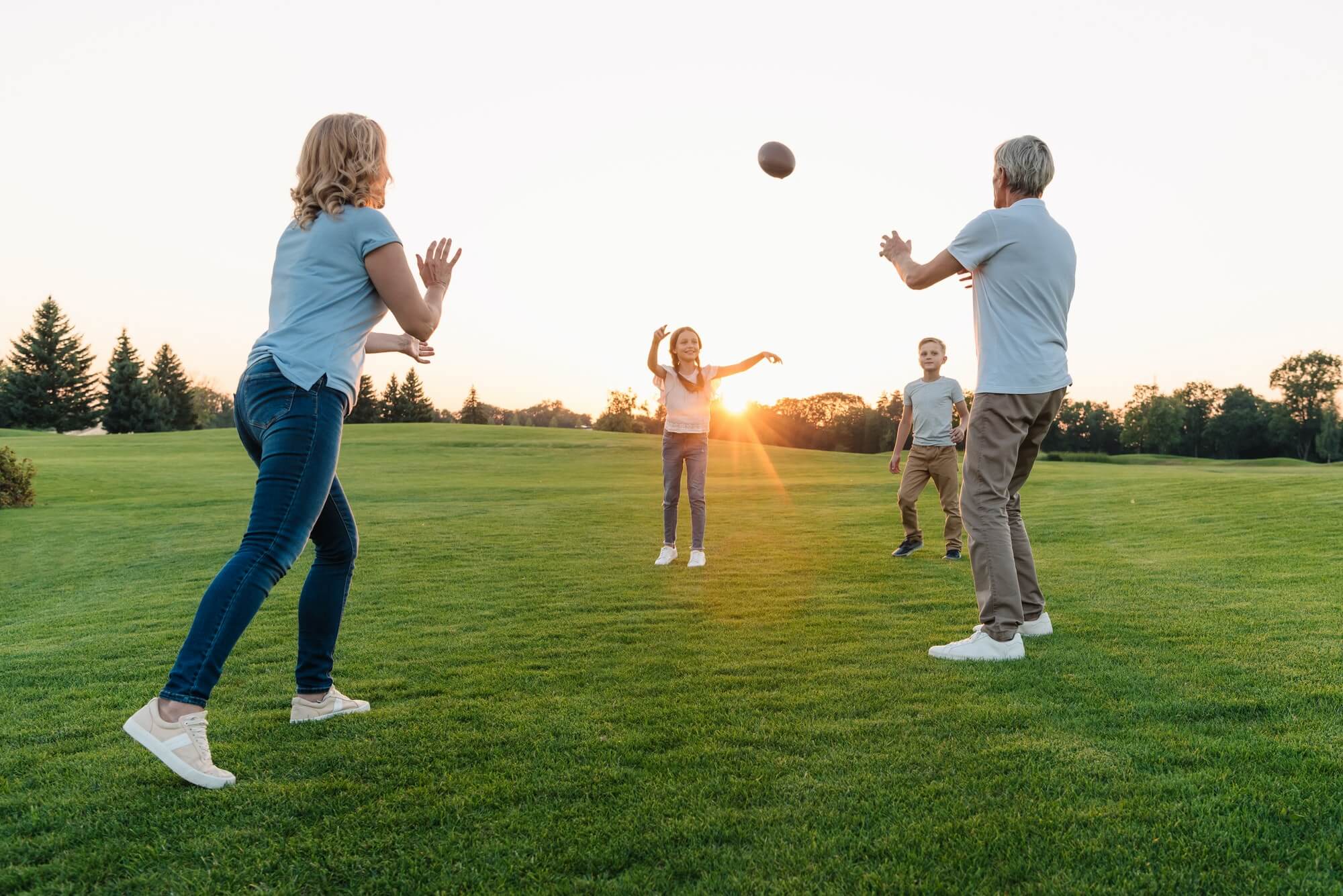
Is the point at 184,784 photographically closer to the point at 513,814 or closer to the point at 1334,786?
the point at 513,814

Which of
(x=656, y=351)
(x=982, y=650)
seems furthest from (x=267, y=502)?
(x=656, y=351)

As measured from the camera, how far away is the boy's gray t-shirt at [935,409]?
909 cm

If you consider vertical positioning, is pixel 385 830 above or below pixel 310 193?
below

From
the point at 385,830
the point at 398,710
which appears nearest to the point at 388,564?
the point at 398,710

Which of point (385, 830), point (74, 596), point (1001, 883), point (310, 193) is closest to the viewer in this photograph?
point (1001, 883)

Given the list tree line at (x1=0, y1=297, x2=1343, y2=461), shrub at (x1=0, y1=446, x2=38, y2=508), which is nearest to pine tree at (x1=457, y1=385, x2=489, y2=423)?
tree line at (x1=0, y1=297, x2=1343, y2=461)

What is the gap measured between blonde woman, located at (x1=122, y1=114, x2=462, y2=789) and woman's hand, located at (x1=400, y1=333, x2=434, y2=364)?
370 mm

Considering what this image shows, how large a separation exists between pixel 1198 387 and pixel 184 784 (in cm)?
10611

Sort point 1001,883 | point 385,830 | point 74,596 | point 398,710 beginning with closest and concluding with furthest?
point 1001,883, point 385,830, point 398,710, point 74,596

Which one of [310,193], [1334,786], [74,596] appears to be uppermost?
[310,193]

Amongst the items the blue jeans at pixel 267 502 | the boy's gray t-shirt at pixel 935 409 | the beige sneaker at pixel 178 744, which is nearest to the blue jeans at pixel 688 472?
the boy's gray t-shirt at pixel 935 409

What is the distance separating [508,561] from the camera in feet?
29.7

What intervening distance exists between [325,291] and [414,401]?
80.1 meters

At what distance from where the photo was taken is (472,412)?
88250 mm
